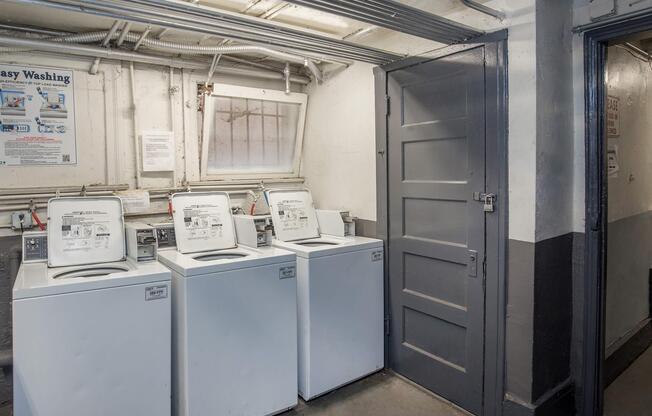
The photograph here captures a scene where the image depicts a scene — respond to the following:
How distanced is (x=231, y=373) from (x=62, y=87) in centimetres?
211

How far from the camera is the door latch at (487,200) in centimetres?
228

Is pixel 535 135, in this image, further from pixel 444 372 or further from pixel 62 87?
pixel 62 87

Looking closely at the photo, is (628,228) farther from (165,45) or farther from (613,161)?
(165,45)

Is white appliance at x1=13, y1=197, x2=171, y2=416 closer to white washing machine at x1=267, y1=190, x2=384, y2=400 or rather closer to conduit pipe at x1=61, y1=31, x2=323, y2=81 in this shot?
white washing machine at x1=267, y1=190, x2=384, y2=400

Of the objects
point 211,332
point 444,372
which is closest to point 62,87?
point 211,332

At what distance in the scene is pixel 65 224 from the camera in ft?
8.07

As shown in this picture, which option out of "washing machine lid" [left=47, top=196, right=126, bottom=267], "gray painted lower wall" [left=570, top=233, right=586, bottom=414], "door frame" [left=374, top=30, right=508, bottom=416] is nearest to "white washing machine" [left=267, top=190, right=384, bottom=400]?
"door frame" [left=374, top=30, right=508, bottom=416]

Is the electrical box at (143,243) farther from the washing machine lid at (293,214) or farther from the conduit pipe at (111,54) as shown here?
the conduit pipe at (111,54)

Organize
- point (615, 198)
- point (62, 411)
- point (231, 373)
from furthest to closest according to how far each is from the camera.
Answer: point (615, 198), point (231, 373), point (62, 411)

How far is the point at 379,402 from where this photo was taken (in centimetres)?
264

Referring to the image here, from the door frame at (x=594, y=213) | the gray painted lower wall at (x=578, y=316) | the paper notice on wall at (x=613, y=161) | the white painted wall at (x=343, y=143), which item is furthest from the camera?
the white painted wall at (x=343, y=143)

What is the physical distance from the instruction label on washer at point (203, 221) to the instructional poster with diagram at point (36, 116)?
2.73ft

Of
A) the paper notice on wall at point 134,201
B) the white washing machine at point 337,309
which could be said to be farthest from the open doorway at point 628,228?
the paper notice on wall at point 134,201

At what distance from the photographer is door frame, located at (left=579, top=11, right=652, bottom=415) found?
228cm
